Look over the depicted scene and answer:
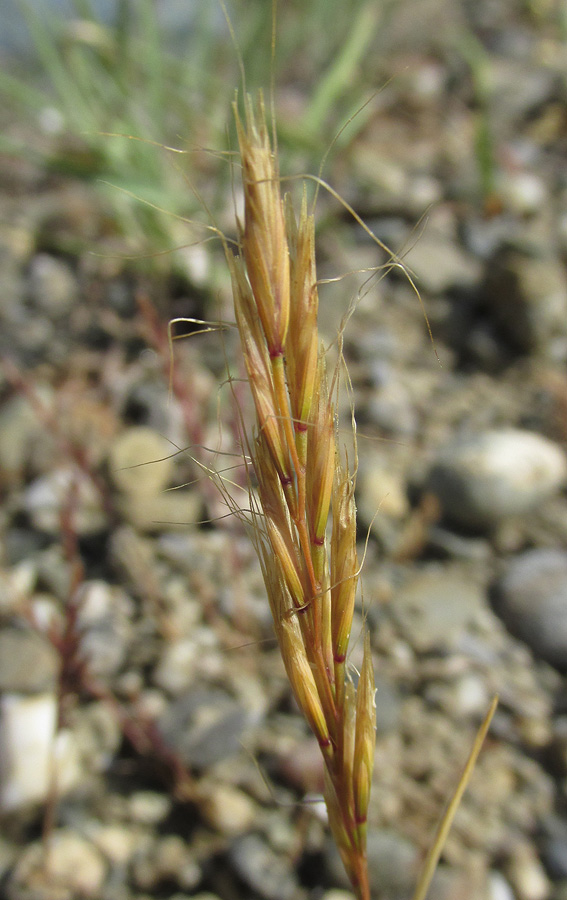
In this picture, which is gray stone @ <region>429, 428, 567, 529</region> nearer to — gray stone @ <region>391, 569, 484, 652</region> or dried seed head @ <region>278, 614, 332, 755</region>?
gray stone @ <region>391, 569, 484, 652</region>

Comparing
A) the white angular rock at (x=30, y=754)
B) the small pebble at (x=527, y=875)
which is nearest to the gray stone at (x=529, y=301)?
the small pebble at (x=527, y=875)

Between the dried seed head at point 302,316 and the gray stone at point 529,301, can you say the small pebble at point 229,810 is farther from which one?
the gray stone at point 529,301

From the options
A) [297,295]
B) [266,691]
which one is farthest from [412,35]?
[297,295]

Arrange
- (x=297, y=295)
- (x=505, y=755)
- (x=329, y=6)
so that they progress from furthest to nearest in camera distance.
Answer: (x=329, y=6) → (x=505, y=755) → (x=297, y=295)

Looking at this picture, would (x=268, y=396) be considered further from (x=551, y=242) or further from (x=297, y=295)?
(x=551, y=242)

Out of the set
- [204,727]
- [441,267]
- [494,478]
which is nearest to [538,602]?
[494,478]

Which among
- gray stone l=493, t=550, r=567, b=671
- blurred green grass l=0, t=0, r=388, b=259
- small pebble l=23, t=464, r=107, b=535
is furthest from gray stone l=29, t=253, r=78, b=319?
gray stone l=493, t=550, r=567, b=671
